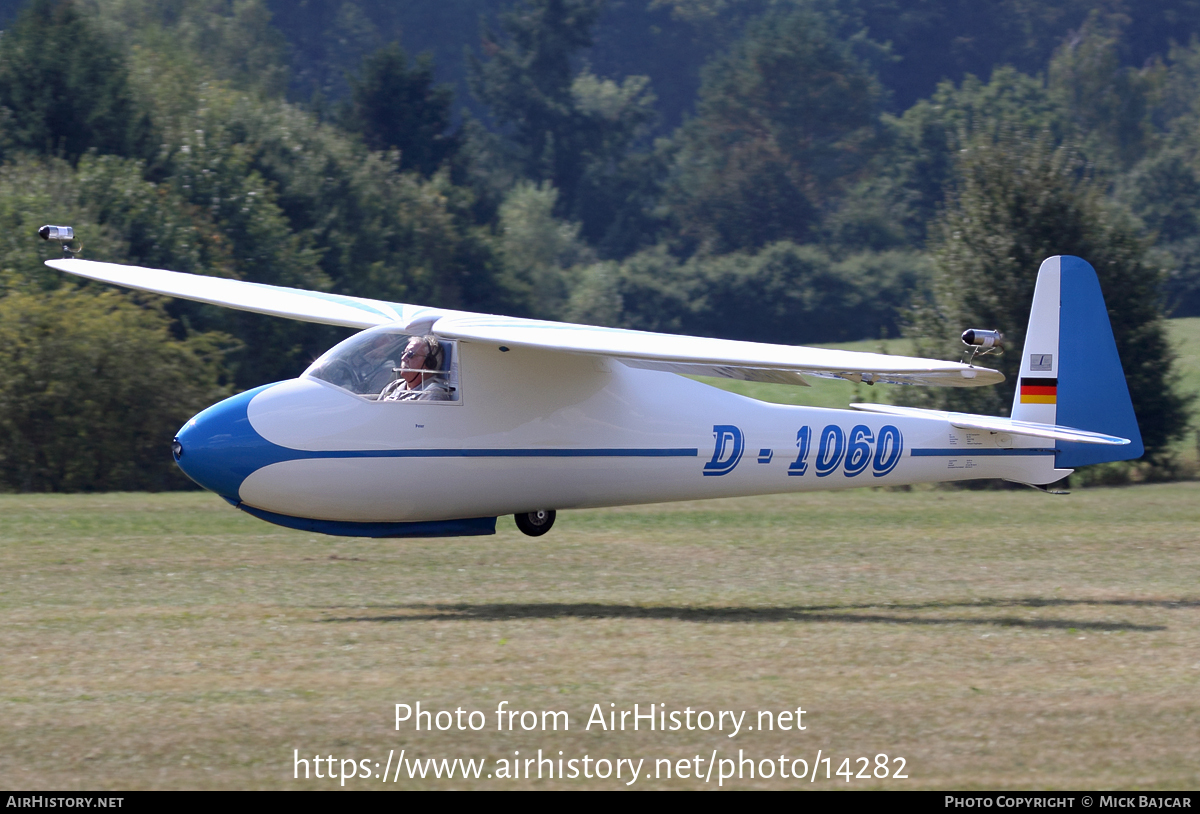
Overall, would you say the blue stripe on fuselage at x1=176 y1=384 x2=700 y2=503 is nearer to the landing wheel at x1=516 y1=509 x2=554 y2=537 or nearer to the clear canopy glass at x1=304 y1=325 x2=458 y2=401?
the clear canopy glass at x1=304 y1=325 x2=458 y2=401

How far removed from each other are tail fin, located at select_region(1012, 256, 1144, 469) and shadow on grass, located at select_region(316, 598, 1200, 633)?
1.70 m

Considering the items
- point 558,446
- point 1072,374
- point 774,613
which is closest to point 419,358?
point 558,446

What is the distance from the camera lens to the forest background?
1192 inches

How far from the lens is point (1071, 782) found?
735cm

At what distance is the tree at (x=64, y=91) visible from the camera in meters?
44.4

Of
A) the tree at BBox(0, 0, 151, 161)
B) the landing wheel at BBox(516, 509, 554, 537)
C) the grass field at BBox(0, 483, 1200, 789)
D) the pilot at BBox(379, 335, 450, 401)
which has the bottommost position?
the grass field at BBox(0, 483, 1200, 789)

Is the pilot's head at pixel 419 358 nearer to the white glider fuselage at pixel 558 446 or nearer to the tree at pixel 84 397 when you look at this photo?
the white glider fuselage at pixel 558 446

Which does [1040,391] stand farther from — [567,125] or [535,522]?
[567,125]

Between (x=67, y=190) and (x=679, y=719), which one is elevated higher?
(x=67, y=190)

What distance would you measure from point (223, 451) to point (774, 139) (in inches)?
3237

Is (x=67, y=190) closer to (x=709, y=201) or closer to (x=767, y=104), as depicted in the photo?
(x=709, y=201)

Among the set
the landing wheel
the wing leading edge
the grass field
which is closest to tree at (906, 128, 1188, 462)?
the grass field

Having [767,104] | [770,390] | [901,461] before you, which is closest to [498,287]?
[770,390]

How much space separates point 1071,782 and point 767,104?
8857 centimetres
